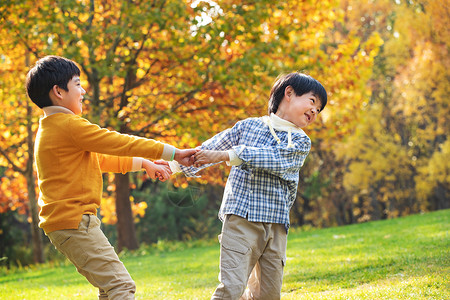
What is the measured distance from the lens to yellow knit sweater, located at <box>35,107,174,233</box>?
8.75ft

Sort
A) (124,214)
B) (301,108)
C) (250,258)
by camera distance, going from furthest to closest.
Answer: (124,214)
(301,108)
(250,258)

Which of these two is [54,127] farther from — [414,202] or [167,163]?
[414,202]

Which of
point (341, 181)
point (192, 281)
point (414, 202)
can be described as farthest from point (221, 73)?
point (414, 202)

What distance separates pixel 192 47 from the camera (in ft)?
33.4

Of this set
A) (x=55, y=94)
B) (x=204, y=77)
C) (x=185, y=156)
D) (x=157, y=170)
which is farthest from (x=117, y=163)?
(x=204, y=77)

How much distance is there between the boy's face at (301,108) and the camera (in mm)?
3104

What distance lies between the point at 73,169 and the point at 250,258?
109 centimetres

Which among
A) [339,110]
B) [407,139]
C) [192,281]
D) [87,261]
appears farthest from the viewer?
[407,139]

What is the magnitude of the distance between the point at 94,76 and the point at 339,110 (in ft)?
17.9

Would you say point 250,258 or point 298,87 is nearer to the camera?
point 250,258

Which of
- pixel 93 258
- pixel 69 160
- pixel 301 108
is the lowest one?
pixel 93 258

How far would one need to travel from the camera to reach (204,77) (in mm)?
10336

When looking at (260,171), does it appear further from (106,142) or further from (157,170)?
(106,142)

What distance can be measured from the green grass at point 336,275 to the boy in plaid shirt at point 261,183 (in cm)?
116
